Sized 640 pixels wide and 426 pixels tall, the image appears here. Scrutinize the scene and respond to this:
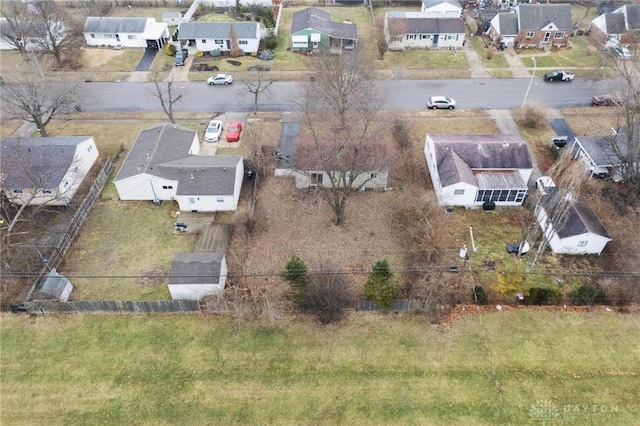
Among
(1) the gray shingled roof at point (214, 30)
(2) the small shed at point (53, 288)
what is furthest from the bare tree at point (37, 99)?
(2) the small shed at point (53, 288)

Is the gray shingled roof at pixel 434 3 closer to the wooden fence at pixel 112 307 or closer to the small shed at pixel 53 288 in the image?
the wooden fence at pixel 112 307

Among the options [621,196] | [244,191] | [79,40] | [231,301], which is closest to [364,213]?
[244,191]

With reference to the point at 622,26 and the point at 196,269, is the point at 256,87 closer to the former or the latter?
the point at 196,269

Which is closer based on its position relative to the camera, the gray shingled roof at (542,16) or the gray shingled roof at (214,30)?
the gray shingled roof at (214,30)

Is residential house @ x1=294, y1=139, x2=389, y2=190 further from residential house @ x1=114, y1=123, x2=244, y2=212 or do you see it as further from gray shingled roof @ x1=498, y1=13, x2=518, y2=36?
gray shingled roof @ x1=498, y1=13, x2=518, y2=36

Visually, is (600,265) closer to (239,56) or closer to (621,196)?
(621,196)

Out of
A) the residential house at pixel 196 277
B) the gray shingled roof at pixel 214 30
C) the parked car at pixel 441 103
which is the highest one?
the gray shingled roof at pixel 214 30

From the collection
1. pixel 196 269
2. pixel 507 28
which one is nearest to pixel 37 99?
pixel 196 269
